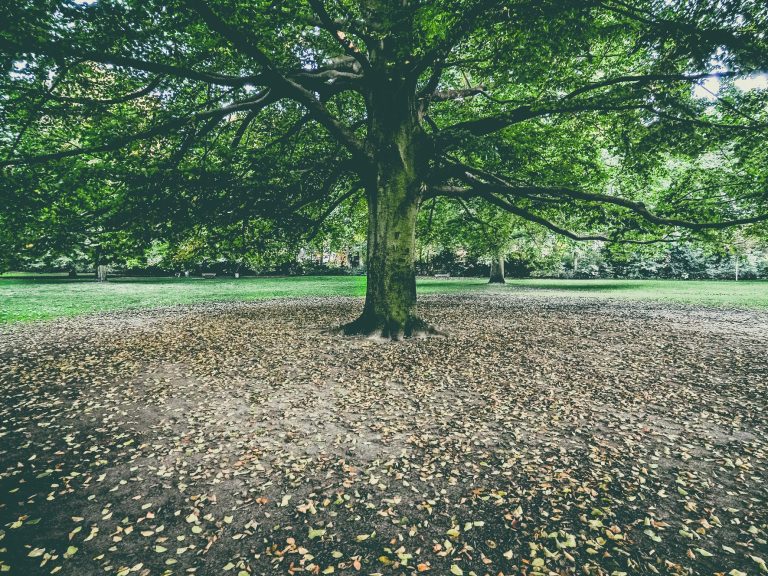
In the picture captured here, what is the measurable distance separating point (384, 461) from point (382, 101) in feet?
31.3

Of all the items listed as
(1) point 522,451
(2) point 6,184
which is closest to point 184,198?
(2) point 6,184

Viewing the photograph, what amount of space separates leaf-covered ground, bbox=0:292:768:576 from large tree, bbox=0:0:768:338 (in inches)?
165

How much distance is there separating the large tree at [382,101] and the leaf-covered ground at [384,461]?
13.7 ft

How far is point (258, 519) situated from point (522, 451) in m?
3.39

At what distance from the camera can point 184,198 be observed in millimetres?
10570

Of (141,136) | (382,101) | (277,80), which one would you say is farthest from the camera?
(382,101)

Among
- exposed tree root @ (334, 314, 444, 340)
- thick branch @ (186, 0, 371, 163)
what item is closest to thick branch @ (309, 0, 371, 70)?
thick branch @ (186, 0, 371, 163)

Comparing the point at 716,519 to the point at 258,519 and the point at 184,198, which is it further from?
the point at 184,198

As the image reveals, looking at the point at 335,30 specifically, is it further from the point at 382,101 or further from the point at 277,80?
the point at 382,101

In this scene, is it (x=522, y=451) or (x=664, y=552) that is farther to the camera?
(x=522, y=451)

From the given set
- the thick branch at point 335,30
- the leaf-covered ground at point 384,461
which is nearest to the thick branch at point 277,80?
the thick branch at point 335,30

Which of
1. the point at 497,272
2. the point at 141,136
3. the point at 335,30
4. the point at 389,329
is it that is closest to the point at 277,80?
the point at 335,30

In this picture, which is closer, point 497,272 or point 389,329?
point 389,329

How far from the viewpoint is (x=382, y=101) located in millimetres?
11133
